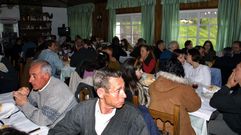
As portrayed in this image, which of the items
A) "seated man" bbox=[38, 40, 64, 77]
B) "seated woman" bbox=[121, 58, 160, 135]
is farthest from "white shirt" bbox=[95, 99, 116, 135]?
"seated man" bbox=[38, 40, 64, 77]

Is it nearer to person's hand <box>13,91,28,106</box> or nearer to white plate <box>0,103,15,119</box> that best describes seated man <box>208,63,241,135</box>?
person's hand <box>13,91,28,106</box>

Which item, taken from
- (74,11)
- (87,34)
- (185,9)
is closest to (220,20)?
(185,9)

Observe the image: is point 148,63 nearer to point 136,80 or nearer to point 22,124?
point 136,80

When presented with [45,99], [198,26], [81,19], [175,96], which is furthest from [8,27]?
[175,96]

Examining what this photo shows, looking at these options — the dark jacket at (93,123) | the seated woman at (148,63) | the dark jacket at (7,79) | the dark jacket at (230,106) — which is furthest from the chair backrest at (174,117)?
the seated woman at (148,63)

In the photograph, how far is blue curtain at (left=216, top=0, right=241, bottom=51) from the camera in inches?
255

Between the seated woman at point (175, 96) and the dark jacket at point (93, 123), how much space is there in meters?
0.93

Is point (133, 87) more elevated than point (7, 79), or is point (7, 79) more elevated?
point (133, 87)

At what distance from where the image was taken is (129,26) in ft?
32.3

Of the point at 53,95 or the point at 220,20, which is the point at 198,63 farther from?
the point at 220,20

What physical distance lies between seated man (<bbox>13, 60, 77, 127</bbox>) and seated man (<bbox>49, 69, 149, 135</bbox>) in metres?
0.44

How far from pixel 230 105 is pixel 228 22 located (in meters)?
4.91

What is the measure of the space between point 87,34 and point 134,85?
979cm

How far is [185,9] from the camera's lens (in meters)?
7.55
